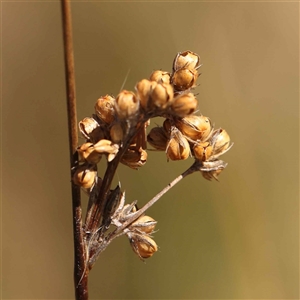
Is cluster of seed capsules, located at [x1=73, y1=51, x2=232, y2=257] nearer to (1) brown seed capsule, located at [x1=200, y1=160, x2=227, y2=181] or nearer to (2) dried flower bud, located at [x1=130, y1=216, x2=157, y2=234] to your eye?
(1) brown seed capsule, located at [x1=200, y1=160, x2=227, y2=181]

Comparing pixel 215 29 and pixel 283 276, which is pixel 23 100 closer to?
pixel 215 29

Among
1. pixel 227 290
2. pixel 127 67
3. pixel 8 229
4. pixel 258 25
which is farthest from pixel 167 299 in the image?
pixel 258 25

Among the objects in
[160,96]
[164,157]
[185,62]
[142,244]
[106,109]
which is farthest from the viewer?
[164,157]

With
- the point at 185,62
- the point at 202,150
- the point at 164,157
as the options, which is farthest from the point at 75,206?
the point at 164,157

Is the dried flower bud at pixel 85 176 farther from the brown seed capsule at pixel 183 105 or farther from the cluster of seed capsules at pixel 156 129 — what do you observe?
the brown seed capsule at pixel 183 105

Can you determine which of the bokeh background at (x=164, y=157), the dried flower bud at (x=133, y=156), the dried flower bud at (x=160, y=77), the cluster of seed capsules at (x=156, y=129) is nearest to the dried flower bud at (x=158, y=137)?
the cluster of seed capsules at (x=156, y=129)

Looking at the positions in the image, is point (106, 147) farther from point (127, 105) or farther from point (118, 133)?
point (127, 105)
